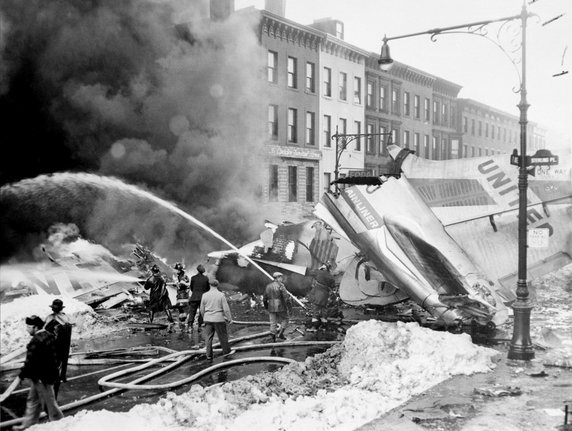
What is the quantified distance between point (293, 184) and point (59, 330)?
576 inches

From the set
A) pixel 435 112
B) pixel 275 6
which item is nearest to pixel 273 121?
pixel 275 6

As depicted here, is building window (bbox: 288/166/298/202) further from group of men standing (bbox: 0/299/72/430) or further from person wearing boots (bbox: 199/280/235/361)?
group of men standing (bbox: 0/299/72/430)

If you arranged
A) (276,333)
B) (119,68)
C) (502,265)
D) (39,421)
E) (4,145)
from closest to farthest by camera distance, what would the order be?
(39,421) → (4,145) → (276,333) → (502,265) → (119,68)

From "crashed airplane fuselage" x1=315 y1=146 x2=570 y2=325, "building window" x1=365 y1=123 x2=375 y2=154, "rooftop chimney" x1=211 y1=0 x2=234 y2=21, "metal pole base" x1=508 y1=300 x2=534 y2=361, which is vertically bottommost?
"metal pole base" x1=508 y1=300 x2=534 y2=361

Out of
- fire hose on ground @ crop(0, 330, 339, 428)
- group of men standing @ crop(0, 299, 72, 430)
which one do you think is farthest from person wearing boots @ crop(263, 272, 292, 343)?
group of men standing @ crop(0, 299, 72, 430)

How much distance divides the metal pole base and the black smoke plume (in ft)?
29.8

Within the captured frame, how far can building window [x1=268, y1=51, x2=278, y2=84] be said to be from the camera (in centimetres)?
2167

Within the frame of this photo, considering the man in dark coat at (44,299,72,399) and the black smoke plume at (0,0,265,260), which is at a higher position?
the black smoke plume at (0,0,265,260)

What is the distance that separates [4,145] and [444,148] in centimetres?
2019

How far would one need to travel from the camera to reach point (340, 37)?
20859 millimetres

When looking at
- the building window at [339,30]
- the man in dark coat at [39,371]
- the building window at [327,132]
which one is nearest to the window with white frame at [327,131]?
the building window at [327,132]

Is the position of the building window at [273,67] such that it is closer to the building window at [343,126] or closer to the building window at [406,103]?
the building window at [343,126]

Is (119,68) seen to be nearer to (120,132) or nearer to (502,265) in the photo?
(120,132)

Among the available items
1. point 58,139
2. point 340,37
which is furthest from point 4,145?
point 340,37
